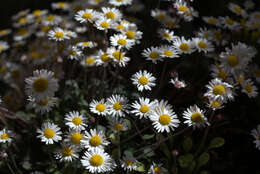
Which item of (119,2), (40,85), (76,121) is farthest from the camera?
(119,2)

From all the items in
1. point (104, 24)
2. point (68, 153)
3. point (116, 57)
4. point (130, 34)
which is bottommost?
point (68, 153)

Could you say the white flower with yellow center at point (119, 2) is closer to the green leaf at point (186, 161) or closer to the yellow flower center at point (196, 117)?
the yellow flower center at point (196, 117)

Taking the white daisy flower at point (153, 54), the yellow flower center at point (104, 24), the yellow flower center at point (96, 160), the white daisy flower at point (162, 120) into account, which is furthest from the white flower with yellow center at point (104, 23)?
the yellow flower center at point (96, 160)

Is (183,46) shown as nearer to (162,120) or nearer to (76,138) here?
(162,120)

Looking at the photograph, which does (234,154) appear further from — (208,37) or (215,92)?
(208,37)

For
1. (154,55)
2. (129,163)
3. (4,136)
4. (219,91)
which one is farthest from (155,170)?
(4,136)

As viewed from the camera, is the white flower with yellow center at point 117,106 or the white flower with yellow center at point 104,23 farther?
the white flower with yellow center at point 104,23

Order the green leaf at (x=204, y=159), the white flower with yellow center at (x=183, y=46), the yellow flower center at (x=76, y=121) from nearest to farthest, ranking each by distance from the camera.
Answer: the yellow flower center at (x=76, y=121)
the green leaf at (x=204, y=159)
the white flower with yellow center at (x=183, y=46)
